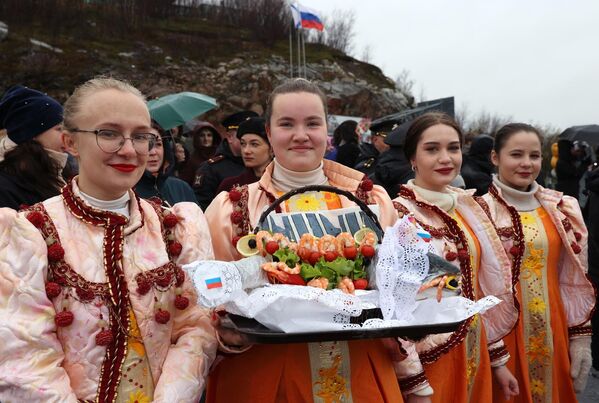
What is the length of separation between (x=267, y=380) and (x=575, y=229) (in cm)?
233

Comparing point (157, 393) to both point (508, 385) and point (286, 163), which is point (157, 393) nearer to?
point (286, 163)

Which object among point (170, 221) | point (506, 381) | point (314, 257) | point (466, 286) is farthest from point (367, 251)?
point (506, 381)

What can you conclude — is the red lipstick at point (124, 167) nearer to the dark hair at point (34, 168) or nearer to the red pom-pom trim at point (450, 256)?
the dark hair at point (34, 168)

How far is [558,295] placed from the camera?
3.31 meters

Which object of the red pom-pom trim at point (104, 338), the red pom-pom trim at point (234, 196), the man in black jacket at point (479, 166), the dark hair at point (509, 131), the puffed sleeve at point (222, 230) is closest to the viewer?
the red pom-pom trim at point (104, 338)

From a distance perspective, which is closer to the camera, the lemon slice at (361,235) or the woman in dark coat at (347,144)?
the lemon slice at (361,235)

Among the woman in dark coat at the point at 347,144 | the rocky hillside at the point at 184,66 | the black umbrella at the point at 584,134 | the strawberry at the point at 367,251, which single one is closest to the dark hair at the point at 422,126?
the strawberry at the point at 367,251

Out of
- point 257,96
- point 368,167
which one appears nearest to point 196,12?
point 257,96

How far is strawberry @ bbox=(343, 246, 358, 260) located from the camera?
1.86 m

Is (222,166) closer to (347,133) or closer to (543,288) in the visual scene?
(347,133)

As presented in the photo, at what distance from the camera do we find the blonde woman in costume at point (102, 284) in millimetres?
1615

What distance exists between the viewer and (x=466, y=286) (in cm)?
284

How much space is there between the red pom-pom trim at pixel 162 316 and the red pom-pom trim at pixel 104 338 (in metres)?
0.15

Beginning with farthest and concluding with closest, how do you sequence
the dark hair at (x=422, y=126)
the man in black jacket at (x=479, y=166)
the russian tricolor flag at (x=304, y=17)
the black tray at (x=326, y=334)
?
the russian tricolor flag at (x=304, y=17), the man in black jacket at (x=479, y=166), the dark hair at (x=422, y=126), the black tray at (x=326, y=334)
